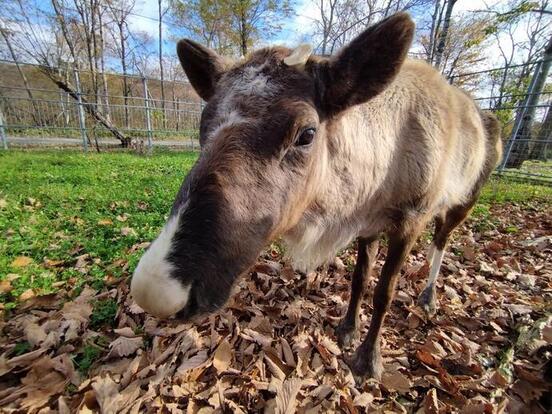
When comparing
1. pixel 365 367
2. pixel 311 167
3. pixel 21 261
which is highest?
pixel 311 167

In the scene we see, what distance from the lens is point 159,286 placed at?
3.68 ft

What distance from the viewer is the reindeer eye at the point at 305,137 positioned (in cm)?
162

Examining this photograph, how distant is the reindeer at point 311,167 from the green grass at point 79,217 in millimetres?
2135

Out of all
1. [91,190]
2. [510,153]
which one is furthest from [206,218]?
[510,153]

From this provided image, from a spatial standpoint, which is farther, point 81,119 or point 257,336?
point 81,119

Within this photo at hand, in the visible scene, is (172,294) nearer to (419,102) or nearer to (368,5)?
(419,102)

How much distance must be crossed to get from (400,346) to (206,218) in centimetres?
254

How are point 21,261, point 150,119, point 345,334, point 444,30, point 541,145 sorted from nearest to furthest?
point 345,334 < point 21,261 < point 541,145 < point 444,30 < point 150,119

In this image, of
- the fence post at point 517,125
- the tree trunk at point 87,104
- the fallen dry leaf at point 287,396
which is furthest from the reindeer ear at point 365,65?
the tree trunk at point 87,104

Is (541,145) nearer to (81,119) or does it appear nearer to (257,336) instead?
(257,336)

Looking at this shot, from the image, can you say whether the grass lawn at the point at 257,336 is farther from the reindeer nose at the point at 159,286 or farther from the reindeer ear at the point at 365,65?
the reindeer ear at the point at 365,65

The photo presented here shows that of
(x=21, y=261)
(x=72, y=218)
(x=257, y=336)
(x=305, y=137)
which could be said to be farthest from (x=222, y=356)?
A: (x=72, y=218)

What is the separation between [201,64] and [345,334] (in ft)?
8.98

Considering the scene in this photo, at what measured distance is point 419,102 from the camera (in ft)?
7.95
